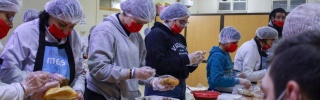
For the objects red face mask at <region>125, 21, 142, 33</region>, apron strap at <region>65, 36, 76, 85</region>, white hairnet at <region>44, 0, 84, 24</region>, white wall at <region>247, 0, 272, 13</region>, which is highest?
white wall at <region>247, 0, 272, 13</region>

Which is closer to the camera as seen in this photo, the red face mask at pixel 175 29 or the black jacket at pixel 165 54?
the black jacket at pixel 165 54

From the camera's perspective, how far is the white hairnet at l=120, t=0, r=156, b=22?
1921 mm

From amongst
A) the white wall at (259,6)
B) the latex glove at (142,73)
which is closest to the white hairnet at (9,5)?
the latex glove at (142,73)

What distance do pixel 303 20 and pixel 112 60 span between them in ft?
3.50

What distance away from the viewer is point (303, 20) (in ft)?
3.34

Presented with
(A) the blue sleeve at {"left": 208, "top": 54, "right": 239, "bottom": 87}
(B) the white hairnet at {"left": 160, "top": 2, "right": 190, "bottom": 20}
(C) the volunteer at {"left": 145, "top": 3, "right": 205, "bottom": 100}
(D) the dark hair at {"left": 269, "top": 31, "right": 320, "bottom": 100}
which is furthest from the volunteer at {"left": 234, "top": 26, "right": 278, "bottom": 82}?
(D) the dark hair at {"left": 269, "top": 31, "right": 320, "bottom": 100}

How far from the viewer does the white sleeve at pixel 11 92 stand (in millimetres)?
1307

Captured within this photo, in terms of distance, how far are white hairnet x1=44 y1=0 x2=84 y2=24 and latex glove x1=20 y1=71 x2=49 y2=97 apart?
0.36 meters

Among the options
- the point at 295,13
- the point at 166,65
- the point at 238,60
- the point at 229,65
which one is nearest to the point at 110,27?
the point at 166,65

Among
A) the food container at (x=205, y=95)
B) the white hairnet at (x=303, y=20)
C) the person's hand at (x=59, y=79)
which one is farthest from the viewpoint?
the food container at (x=205, y=95)

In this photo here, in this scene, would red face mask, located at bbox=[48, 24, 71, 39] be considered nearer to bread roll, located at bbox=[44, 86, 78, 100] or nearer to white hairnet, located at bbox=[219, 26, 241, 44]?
bread roll, located at bbox=[44, 86, 78, 100]

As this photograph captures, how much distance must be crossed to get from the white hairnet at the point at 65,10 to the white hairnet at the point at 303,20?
110 cm

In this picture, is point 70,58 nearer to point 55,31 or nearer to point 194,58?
point 55,31

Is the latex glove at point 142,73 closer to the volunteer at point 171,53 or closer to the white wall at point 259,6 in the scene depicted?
the volunteer at point 171,53
